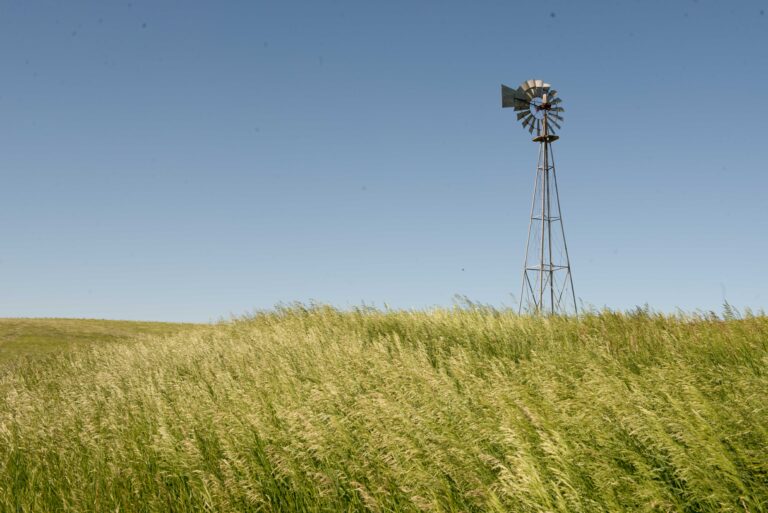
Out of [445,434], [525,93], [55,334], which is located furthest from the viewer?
[525,93]

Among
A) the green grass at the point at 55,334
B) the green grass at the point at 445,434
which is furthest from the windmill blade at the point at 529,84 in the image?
the green grass at the point at 55,334

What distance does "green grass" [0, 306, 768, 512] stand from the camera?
12.9 feet

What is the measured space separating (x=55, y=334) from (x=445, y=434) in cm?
2635

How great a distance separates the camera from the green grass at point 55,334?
21.4 m

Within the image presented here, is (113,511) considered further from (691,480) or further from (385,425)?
(691,480)

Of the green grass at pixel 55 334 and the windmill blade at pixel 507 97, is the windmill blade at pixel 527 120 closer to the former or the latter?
the windmill blade at pixel 507 97

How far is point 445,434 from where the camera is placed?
4918mm

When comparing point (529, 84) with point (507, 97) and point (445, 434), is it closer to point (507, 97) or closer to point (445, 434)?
point (507, 97)

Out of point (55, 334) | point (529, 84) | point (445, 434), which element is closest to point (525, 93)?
point (529, 84)

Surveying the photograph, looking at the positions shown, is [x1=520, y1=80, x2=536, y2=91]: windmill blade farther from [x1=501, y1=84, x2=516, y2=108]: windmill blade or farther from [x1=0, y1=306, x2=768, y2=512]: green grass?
[x1=0, y1=306, x2=768, y2=512]: green grass

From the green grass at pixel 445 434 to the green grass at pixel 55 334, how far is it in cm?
1281

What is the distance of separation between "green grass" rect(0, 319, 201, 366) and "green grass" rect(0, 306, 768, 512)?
1281 cm

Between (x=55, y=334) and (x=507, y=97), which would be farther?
(x=507, y=97)

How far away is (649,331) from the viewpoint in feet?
31.1
